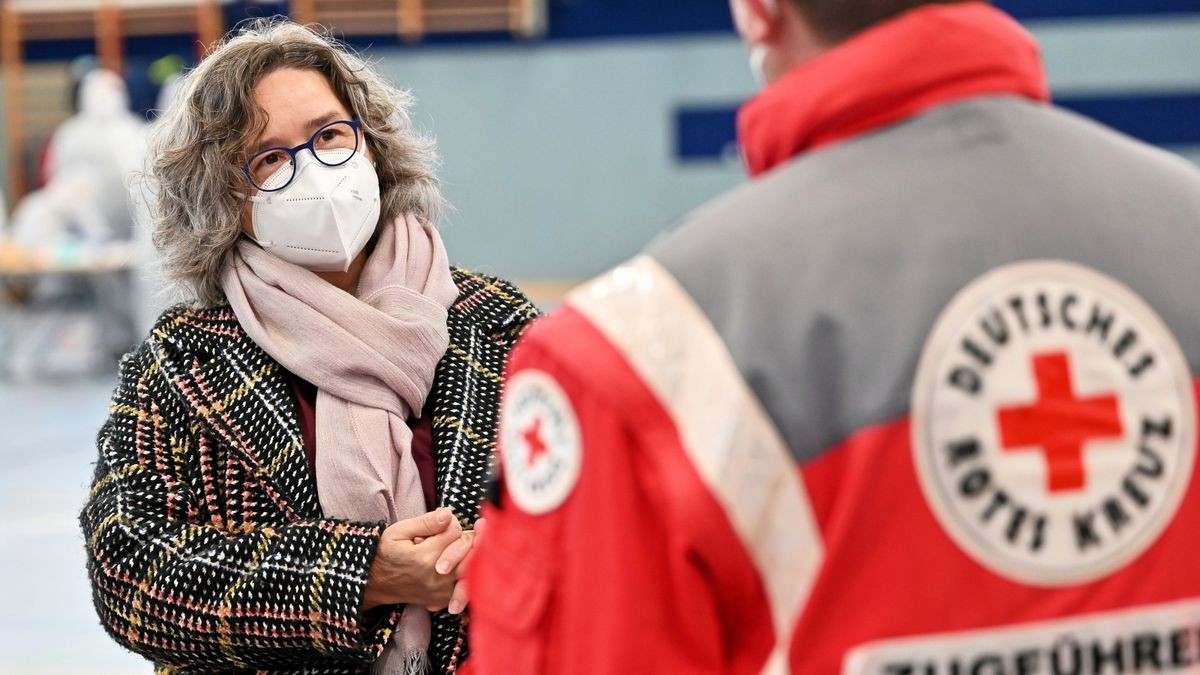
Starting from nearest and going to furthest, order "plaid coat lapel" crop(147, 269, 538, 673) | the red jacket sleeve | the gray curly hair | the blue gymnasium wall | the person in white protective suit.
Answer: the red jacket sleeve, "plaid coat lapel" crop(147, 269, 538, 673), the gray curly hair, the person in white protective suit, the blue gymnasium wall

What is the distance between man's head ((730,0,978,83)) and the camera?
913 millimetres

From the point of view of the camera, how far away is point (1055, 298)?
88 centimetres

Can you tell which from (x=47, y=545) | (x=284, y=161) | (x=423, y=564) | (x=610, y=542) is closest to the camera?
(x=610, y=542)

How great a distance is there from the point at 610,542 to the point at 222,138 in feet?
4.09

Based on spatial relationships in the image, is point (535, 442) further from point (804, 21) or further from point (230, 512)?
point (230, 512)

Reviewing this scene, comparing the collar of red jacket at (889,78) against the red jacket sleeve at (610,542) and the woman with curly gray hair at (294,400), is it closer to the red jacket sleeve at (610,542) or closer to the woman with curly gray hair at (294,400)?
the red jacket sleeve at (610,542)

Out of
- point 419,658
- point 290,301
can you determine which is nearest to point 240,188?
point 290,301

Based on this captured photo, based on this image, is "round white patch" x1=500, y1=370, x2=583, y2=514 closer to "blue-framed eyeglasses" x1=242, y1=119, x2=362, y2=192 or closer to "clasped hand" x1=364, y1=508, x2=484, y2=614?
"clasped hand" x1=364, y1=508, x2=484, y2=614

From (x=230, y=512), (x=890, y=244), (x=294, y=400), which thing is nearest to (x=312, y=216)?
(x=294, y=400)

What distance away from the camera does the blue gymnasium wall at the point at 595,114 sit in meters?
11.3

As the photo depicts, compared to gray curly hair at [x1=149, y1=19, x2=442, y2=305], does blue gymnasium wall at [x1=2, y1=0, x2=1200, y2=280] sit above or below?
above

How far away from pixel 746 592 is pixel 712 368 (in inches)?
6.0

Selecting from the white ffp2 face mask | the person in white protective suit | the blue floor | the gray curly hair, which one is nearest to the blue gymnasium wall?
the person in white protective suit

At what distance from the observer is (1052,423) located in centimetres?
88
